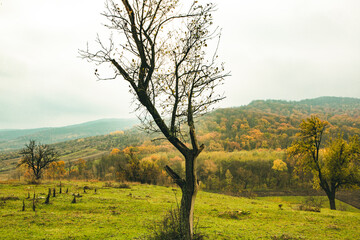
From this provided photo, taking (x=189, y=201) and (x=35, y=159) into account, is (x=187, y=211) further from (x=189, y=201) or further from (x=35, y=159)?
(x=35, y=159)

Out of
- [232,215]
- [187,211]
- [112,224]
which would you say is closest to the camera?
[187,211]

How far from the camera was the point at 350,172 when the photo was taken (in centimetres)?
2838

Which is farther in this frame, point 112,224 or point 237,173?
point 237,173

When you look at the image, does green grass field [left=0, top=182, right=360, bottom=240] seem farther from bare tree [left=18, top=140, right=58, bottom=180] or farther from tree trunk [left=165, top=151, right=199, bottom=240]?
bare tree [left=18, top=140, right=58, bottom=180]

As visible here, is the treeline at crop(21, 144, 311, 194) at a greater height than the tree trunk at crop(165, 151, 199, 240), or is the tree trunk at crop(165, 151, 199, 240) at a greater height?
the tree trunk at crop(165, 151, 199, 240)

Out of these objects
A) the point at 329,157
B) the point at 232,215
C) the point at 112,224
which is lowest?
the point at 232,215

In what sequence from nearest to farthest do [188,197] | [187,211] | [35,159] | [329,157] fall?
[187,211], [188,197], [329,157], [35,159]

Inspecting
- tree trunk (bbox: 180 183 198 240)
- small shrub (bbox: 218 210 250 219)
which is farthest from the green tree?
tree trunk (bbox: 180 183 198 240)

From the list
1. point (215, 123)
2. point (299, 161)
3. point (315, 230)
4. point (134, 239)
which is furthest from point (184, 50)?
point (215, 123)

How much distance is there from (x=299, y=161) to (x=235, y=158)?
71443 mm

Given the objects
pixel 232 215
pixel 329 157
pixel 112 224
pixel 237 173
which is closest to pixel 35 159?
pixel 112 224

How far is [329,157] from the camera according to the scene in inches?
1169

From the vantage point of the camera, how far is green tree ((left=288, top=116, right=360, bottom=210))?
28.0 metres

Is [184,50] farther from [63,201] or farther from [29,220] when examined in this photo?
[63,201]
